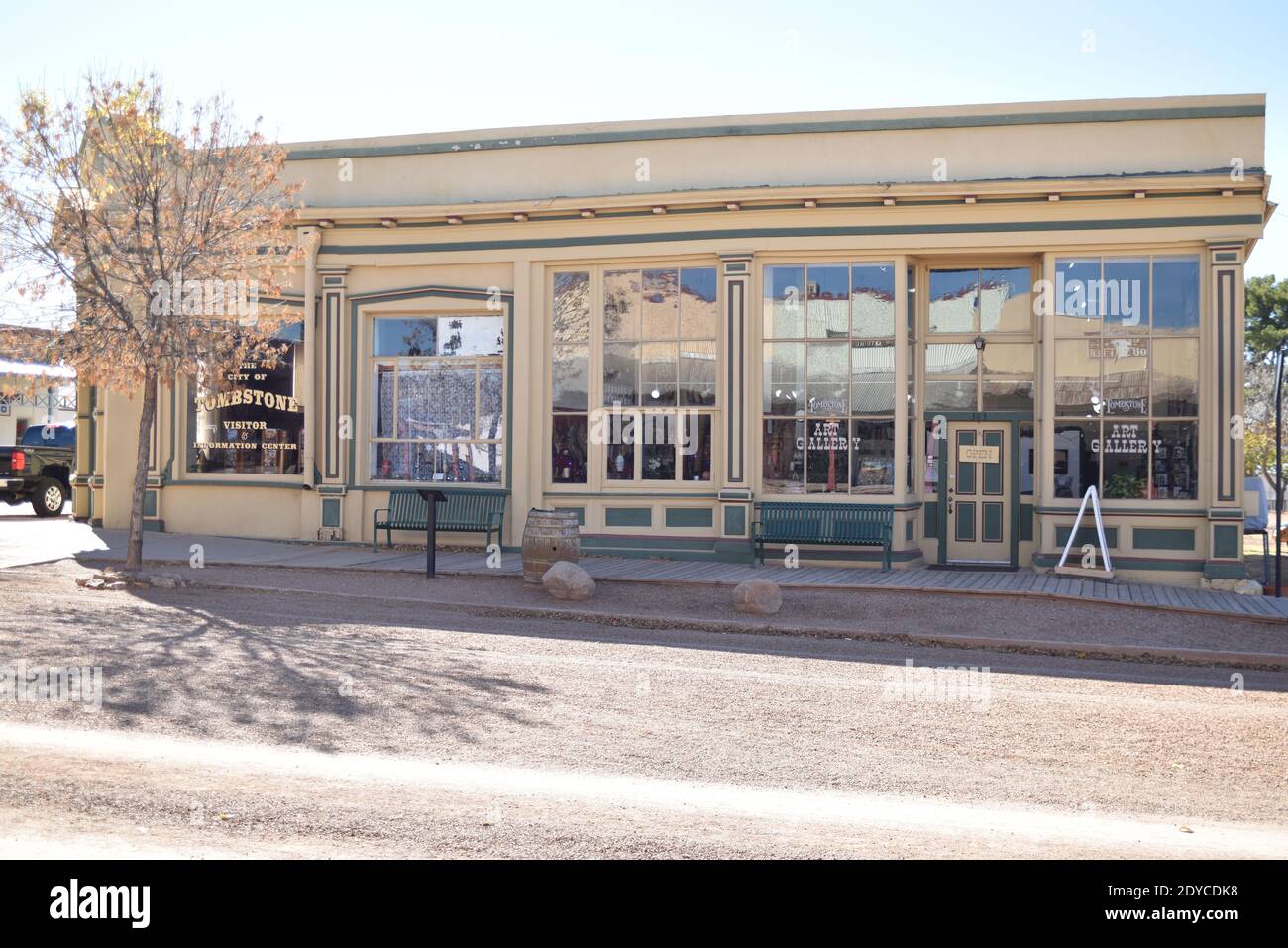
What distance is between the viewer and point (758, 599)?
1240 centimetres

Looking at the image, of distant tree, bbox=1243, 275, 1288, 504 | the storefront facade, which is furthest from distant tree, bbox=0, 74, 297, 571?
distant tree, bbox=1243, 275, 1288, 504

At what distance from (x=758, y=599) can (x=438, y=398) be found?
7.68 m

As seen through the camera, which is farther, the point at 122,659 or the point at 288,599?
the point at 288,599

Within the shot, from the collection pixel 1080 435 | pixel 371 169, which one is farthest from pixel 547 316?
pixel 1080 435

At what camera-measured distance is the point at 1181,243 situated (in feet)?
50.2

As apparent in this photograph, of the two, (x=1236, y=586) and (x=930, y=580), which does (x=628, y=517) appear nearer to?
(x=930, y=580)

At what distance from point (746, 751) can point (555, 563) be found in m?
6.45

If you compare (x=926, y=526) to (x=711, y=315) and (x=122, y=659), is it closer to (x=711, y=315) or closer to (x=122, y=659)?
(x=711, y=315)

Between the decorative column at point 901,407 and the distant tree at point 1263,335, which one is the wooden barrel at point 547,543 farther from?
the distant tree at point 1263,335

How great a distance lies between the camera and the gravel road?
5.39 meters

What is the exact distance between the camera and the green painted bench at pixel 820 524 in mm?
15898

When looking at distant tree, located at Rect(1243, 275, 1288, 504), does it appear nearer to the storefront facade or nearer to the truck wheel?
the storefront facade

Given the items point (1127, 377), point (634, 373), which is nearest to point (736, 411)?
point (634, 373)
